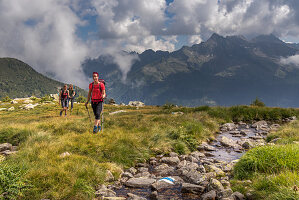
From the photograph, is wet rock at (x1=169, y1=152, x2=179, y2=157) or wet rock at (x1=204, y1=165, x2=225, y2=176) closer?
wet rock at (x1=204, y1=165, x2=225, y2=176)

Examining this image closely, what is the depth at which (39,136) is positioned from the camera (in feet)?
32.7

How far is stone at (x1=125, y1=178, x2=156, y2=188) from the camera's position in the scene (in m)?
6.81

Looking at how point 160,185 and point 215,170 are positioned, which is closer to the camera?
point 160,185

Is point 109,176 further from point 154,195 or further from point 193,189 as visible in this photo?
point 193,189

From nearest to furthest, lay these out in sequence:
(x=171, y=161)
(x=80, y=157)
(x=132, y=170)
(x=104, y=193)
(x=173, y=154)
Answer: (x=104, y=193) < (x=80, y=157) < (x=132, y=170) < (x=171, y=161) < (x=173, y=154)

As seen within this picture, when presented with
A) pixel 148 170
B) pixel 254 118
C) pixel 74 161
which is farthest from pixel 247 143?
pixel 254 118

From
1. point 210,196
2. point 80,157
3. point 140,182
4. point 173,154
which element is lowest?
point 140,182

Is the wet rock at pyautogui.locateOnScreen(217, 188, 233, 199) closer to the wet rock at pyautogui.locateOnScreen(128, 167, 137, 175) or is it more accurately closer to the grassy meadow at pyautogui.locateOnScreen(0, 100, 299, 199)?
the grassy meadow at pyautogui.locateOnScreen(0, 100, 299, 199)

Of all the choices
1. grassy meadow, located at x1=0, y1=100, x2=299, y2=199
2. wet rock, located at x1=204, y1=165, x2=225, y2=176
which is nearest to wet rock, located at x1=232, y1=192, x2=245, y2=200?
grassy meadow, located at x1=0, y1=100, x2=299, y2=199

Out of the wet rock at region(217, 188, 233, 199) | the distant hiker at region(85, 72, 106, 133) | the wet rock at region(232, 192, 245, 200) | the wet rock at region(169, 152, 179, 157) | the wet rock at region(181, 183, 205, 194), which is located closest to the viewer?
the wet rock at region(232, 192, 245, 200)

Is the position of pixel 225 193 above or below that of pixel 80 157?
below

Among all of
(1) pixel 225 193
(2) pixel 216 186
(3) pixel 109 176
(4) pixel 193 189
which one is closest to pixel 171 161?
(4) pixel 193 189

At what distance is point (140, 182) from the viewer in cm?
696

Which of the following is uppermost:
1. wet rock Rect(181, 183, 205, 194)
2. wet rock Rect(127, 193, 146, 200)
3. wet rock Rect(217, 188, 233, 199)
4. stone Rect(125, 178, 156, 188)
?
wet rock Rect(217, 188, 233, 199)
